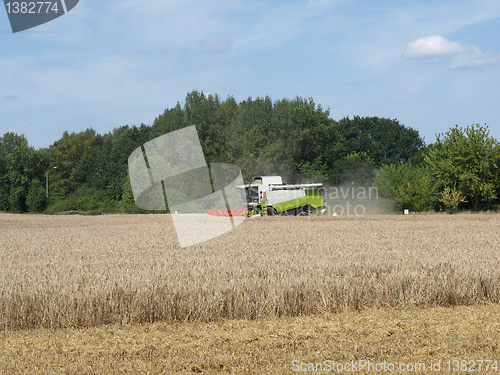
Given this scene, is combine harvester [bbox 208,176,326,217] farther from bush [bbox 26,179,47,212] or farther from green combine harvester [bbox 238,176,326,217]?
bush [bbox 26,179,47,212]

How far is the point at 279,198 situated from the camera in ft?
105

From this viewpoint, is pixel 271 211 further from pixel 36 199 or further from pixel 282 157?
pixel 36 199

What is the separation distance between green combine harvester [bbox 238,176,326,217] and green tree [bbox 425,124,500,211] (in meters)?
13.0

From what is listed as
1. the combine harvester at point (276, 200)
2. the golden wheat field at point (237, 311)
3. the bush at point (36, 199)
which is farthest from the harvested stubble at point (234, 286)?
the bush at point (36, 199)

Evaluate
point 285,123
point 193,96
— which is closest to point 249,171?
point 285,123

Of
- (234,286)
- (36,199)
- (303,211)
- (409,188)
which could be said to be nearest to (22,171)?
(36,199)

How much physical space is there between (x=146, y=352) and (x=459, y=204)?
129 feet

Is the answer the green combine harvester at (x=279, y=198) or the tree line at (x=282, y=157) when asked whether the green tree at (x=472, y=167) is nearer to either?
the tree line at (x=282, y=157)


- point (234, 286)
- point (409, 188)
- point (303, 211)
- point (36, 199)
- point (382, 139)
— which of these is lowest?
point (303, 211)

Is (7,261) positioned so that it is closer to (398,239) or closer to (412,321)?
(412,321)

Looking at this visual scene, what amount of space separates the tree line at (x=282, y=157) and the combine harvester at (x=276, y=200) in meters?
9.84

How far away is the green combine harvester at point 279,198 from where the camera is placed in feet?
103

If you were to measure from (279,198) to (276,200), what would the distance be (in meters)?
0.25

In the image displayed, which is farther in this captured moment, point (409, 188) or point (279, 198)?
point (409, 188)
